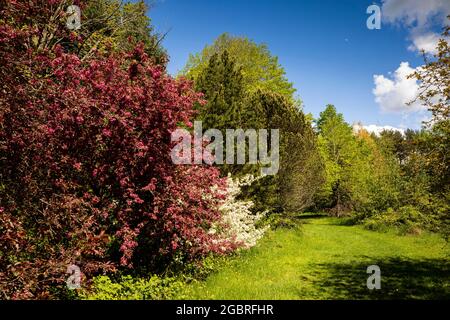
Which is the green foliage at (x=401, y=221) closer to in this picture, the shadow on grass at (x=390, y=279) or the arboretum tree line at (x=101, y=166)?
the shadow on grass at (x=390, y=279)

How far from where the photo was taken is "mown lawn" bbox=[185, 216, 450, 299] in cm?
922

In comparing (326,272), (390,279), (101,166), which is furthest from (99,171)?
(390,279)

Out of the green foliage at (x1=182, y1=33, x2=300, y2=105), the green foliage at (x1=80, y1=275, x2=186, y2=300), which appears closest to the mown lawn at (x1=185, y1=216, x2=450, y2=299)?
the green foliage at (x1=80, y1=275, x2=186, y2=300)

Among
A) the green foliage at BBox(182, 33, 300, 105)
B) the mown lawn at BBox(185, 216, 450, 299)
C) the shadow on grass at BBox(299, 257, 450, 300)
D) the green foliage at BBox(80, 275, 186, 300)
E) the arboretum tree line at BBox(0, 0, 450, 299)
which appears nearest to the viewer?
the arboretum tree line at BBox(0, 0, 450, 299)

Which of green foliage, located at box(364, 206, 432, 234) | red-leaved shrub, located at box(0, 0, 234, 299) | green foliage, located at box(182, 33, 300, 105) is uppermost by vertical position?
green foliage, located at box(182, 33, 300, 105)

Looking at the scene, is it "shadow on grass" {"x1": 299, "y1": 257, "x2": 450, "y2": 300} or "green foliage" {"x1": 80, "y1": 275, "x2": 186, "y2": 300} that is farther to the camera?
"shadow on grass" {"x1": 299, "y1": 257, "x2": 450, "y2": 300}

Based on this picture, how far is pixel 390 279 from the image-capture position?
11.2 m

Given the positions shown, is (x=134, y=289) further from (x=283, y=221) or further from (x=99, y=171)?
(x=283, y=221)

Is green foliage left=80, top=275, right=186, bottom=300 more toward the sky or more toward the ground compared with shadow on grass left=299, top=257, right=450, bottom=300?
more toward the sky

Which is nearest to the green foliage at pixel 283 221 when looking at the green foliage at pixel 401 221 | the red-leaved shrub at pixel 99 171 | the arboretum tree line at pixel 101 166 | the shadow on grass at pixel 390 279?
the arboretum tree line at pixel 101 166

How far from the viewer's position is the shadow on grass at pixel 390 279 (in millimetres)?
9406

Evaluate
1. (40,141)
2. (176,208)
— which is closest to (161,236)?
(176,208)

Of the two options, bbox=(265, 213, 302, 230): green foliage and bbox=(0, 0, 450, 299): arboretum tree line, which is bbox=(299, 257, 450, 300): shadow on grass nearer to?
bbox=(0, 0, 450, 299): arboretum tree line

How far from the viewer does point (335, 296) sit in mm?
9219
